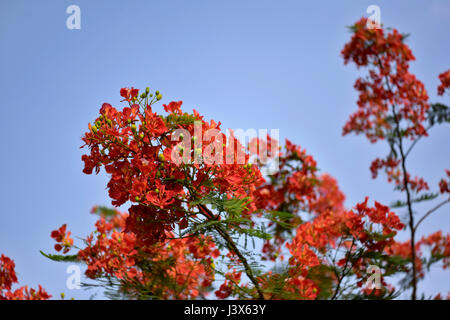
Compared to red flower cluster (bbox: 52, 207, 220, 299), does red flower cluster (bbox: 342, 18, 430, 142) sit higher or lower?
higher

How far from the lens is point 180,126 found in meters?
1.68

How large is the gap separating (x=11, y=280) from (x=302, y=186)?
2794mm

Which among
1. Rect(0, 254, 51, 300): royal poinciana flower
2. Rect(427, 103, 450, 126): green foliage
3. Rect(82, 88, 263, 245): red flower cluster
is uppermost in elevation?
Rect(427, 103, 450, 126): green foliage

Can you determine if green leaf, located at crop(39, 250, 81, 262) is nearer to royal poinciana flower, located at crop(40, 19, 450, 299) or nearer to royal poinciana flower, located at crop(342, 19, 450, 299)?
royal poinciana flower, located at crop(40, 19, 450, 299)

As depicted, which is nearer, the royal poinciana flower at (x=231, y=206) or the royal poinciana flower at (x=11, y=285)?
the royal poinciana flower at (x=231, y=206)

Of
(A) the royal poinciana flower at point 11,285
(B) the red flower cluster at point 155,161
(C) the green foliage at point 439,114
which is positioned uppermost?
(C) the green foliage at point 439,114

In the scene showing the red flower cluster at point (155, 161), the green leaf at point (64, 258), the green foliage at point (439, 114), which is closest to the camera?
the red flower cluster at point (155, 161)

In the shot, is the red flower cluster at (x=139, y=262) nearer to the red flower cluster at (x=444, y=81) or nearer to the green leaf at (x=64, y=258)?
the green leaf at (x=64, y=258)

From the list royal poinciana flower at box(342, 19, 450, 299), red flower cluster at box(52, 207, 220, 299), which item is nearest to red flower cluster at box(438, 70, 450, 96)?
royal poinciana flower at box(342, 19, 450, 299)

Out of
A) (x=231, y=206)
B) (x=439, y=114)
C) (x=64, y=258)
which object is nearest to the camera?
(x=231, y=206)

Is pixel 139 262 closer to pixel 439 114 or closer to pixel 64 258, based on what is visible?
pixel 64 258

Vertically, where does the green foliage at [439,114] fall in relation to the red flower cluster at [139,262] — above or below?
above

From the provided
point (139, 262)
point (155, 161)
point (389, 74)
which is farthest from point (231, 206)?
point (389, 74)

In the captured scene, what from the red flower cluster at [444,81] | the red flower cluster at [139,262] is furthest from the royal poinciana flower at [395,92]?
the red flower cluster at [139,262]
